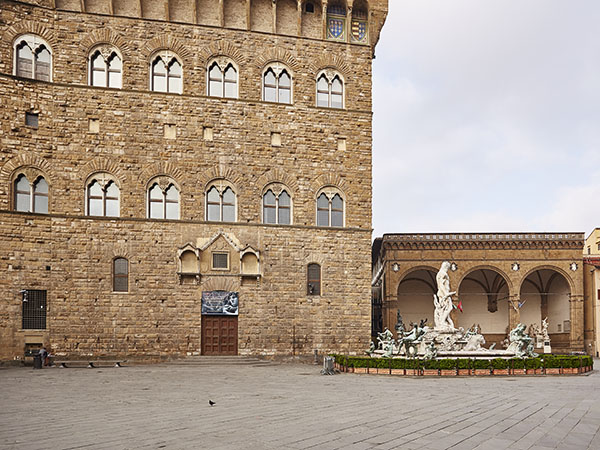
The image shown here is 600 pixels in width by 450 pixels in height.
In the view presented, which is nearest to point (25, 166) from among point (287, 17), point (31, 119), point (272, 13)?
→ point (31, 119)

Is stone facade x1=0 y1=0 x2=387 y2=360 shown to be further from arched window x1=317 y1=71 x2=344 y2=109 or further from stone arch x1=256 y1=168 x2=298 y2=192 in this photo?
arched window x1=317 y1=71 x2=344 y2=109

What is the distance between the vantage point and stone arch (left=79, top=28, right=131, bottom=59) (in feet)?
81.8

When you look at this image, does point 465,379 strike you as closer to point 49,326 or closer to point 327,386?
point 327,386

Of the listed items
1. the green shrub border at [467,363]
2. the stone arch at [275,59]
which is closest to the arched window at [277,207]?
the stone arch at [275,59]

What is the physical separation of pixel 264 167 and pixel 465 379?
43.1 ft

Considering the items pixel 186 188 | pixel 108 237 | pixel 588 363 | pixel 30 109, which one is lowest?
pixel 588 363

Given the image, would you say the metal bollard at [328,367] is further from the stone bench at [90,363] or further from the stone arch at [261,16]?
the stone arch at [261,16]

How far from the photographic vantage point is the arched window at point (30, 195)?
23.6 m

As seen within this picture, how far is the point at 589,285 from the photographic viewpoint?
36906 mm

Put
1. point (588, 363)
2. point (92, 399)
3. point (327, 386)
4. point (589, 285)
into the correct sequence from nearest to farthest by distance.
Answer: point (92, 399) → point (327, 386) → point (588, 363) → point (589, 285)

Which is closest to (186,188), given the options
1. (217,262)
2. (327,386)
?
(217,262)

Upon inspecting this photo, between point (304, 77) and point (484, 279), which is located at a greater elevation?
point (304, 77)

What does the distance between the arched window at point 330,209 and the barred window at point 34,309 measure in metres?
12.1

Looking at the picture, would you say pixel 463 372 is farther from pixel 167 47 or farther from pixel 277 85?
pixel 167 47
